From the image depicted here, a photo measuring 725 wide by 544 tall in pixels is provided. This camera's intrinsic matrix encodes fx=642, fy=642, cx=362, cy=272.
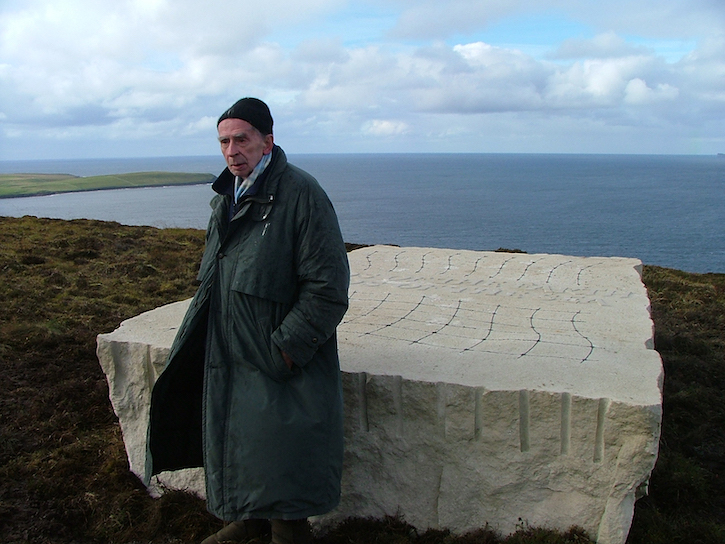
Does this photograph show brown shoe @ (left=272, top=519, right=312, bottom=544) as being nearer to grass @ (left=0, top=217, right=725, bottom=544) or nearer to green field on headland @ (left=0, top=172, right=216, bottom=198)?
grass @ (left=0, top=217, right=725, bottom=544)

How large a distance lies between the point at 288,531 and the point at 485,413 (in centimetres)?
116

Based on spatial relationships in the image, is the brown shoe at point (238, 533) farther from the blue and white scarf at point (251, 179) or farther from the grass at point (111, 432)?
the blue and white scarf at point (251, 179)

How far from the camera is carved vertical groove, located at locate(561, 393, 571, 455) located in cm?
326

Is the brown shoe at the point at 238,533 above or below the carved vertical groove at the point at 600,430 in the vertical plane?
below

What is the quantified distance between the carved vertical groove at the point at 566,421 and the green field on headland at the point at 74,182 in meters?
41.6

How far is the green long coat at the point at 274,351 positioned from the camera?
273cm

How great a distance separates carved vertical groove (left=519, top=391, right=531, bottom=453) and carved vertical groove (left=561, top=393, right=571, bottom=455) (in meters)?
0.17

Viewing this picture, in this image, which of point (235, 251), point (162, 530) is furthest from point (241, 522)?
point (235, 251)

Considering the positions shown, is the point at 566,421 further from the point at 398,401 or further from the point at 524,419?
the point at 398,401

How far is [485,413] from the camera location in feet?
11.1

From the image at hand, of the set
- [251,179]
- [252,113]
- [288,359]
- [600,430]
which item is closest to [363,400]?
[288,359]

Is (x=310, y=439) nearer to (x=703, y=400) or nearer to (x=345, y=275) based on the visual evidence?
(x=345, y=275)

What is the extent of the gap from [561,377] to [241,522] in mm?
1870

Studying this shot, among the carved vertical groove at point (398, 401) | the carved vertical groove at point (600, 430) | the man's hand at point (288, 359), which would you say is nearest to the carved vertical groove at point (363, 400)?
the carved vertical groove at point (398, 401)
